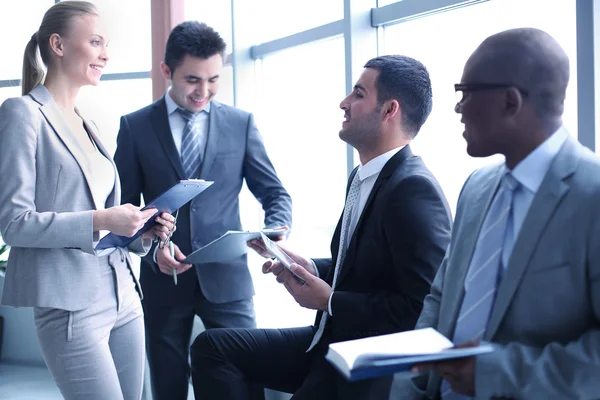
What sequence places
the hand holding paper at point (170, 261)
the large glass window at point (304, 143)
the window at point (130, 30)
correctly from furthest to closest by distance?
1. the window at point (130, 30)
2. the large glass window at point (304, 143)
3. the hand holding paper at point (170, 261)

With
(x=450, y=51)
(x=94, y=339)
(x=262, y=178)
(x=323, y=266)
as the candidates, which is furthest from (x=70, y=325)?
(x=450, y=51)

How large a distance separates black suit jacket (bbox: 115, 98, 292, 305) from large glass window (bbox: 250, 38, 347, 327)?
2.46 ft

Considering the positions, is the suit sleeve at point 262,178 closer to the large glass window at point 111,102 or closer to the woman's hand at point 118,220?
the woman's hand at point 118,220

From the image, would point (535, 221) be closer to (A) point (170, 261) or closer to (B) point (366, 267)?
(B) point (366, 267)

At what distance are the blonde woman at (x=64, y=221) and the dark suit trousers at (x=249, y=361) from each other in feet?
0.95

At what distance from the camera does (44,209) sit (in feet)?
7.16

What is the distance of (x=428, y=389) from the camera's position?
170cm

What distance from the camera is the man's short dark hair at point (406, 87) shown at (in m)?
2.32

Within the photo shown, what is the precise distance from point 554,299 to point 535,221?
0.56ft

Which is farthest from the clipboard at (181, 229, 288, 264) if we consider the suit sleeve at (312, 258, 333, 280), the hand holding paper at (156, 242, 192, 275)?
the hand holding paper at (156, 242, 192, 275)

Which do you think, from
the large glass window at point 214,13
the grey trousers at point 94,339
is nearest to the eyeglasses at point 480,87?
the grey trousers at point 94,339

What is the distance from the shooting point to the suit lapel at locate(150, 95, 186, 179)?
2.96 m

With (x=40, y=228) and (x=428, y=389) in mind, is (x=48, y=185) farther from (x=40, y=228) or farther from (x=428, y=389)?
(x=428, y=389)

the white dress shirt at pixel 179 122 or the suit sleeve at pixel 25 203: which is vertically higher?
the white dress shirt at pixel 179 122
